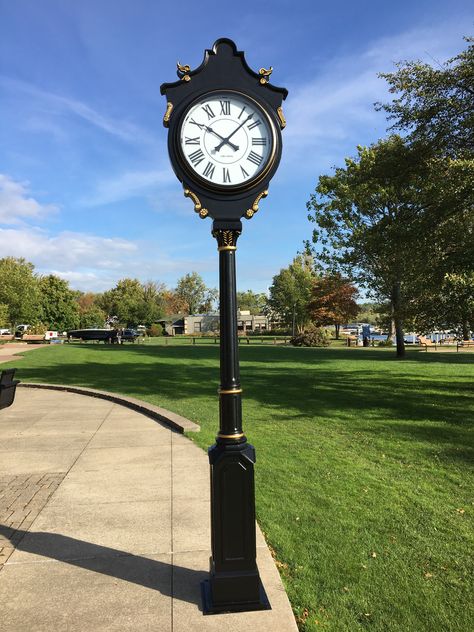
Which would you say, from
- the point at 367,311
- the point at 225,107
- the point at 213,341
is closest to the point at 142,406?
the point at 225,107

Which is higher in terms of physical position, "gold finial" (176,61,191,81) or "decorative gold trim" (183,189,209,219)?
"gold finial" (176,61,191,81)

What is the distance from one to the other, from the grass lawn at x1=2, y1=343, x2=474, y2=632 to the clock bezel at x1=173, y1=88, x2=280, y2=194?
9.18ft

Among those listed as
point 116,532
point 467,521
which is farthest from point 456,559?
point 116,532

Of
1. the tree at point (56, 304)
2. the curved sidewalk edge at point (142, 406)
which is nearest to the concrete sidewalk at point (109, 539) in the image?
the curved sidewalk edge at point (142, 406)

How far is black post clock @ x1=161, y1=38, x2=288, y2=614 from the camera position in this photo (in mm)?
3145

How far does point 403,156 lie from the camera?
38.3 feet

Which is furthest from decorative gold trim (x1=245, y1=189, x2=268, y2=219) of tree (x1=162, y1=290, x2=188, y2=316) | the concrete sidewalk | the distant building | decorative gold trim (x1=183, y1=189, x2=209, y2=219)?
tree (x1=162, y1=290, x2=188, y2=316)

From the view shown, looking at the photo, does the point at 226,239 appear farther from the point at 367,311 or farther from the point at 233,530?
the point at 367,311

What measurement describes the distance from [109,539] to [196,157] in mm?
3145

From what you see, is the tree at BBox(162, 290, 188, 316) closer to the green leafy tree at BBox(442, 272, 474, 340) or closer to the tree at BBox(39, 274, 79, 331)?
the tree at BBox(39, 274, 79, 331)

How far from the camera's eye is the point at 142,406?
10.1m

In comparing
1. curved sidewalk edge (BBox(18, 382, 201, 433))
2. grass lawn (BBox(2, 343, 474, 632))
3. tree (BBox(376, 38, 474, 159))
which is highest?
tree (BBox(376, 38, 474, 159))

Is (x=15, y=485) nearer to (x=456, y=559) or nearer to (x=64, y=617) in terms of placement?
(x=64, y=617)

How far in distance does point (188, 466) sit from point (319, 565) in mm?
Answer: 2745
